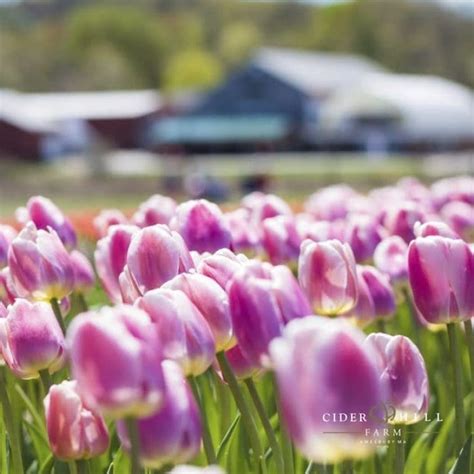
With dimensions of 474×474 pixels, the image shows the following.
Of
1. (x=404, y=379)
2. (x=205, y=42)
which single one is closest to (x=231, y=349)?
(x=404, y=379)

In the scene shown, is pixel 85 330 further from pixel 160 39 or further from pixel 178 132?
pixel 160 39

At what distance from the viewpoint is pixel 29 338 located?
1.50 meters

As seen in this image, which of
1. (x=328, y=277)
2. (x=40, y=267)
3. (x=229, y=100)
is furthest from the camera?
(x=229, y=100)

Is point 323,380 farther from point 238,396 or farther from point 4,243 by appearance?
point 4,243

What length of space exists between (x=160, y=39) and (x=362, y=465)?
283 ft

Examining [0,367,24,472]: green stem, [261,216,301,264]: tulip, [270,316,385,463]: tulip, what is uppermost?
[261,216,301,264]: tulip

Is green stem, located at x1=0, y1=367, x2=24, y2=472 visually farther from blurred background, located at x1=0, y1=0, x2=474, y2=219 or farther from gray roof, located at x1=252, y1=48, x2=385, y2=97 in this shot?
gray roof, located at x1=252, y1=48, x2=385, y2=97

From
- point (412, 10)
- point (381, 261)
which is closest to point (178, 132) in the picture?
point (412, 10)

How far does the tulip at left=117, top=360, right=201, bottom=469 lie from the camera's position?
1120mm

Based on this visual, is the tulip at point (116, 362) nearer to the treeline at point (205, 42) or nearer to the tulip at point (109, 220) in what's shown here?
the tulip at point (109, 220)

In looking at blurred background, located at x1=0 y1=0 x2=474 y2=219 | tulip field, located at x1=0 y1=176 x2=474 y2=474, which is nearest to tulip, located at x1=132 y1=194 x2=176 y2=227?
tulip field, located at x1=0 y1=176 x2=474 y2=474

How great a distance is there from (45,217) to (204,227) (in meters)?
0.50

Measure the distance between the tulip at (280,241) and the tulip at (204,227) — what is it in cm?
39

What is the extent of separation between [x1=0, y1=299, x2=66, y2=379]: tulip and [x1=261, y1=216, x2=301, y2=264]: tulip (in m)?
0.96
